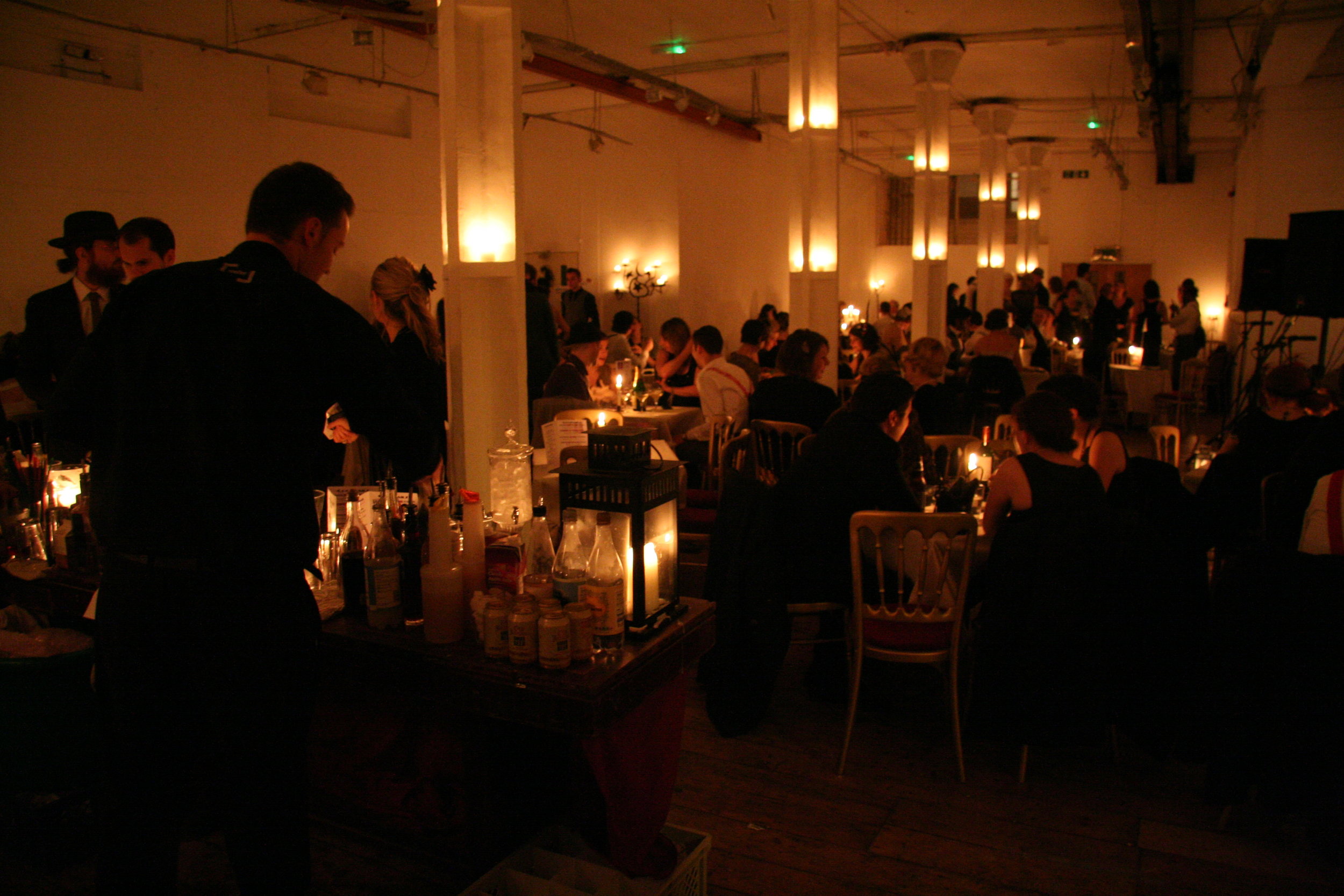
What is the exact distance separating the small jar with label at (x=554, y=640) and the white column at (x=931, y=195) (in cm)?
863

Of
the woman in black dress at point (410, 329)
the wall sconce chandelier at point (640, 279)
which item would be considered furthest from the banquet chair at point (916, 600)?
the wall sconce chandelier at point (640, 279)

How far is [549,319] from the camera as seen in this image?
657 centimetres

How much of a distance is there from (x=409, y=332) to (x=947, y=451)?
2668mm

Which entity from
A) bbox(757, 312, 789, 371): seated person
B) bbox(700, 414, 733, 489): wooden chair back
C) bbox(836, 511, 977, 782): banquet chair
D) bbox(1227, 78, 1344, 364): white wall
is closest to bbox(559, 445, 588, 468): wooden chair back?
bbox(836, 511, 977, 782): banquet chair

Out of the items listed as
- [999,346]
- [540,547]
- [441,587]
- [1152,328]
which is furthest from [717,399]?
[1152,328]

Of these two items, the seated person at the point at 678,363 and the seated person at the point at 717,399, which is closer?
the seated person at the point at 717,399

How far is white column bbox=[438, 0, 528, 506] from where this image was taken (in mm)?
3527

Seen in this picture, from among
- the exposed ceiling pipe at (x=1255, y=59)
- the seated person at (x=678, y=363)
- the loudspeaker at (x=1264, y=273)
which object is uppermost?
the exposed ceiling pipe at (x=1255, y=59)

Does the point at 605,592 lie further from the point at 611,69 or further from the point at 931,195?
the point at 931,195

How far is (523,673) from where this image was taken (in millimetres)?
1946

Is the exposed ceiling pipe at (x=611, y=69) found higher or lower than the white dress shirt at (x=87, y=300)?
higher

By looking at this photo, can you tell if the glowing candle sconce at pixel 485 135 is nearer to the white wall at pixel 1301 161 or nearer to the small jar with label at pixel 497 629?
the small jar with label at pixel 497 629

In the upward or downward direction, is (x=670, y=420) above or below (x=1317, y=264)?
below

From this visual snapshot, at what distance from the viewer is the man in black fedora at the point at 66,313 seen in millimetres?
3979
